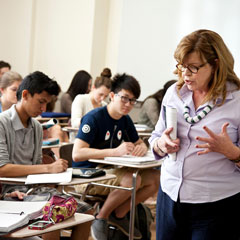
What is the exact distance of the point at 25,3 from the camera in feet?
25.6

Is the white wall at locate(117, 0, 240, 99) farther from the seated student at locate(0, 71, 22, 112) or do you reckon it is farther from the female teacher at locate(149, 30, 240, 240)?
the female teacher at locate(149, 30, 240, 240)

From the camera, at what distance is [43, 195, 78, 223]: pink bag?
179cm

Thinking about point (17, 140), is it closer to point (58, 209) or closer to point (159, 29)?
point (58, 209)

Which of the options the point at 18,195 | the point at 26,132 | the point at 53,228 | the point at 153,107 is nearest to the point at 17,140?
the point at 26,132

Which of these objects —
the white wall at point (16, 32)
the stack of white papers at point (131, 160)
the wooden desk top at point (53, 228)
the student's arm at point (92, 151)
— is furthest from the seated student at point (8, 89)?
the white wall at point (16, 32)

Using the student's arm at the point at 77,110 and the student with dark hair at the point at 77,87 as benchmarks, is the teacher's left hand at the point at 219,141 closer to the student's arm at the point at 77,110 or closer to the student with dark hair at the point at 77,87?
the student's arm at the point at 77,110

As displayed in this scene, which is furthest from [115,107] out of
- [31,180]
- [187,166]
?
[187,166]

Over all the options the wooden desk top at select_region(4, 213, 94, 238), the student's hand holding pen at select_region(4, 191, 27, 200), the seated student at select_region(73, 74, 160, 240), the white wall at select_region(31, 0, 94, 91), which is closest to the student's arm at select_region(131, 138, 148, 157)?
the seated student at select_region(73, 74, 160, 240)

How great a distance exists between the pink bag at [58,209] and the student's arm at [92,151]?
147 centimetres

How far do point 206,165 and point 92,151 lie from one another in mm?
1652

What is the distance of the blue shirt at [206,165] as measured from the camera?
5.92ft

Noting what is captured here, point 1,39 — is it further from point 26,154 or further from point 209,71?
point 209,71

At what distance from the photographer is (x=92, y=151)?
3.38 meters

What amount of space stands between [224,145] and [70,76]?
6101 millimetres
